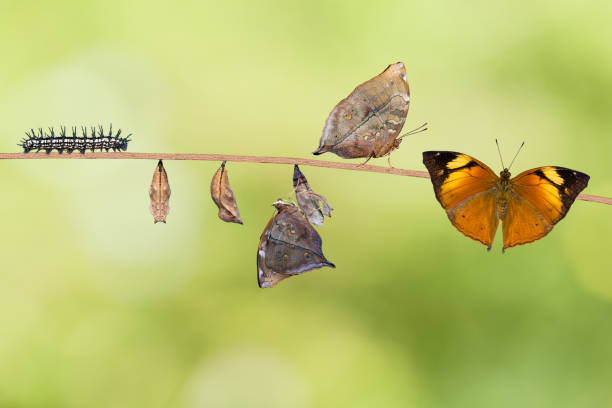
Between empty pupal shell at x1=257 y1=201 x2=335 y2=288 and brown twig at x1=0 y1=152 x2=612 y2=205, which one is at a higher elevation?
brown twig at x1=0 y1=152 x2=612 y2=205

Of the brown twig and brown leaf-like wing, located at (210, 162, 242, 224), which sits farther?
brown leaf-like wing, located at (210, 162, 242, 224)

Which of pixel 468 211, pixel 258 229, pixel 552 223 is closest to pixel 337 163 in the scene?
pixel 468 211

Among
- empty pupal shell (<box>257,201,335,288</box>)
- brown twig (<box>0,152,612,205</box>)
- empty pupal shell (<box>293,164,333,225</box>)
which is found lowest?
empty pupal shell (<box>257,201,335,288</box>)

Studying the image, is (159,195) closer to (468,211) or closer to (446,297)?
(468,211)

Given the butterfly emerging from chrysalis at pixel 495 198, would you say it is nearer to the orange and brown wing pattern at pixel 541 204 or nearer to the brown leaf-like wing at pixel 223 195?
the orange and brown wing pattern at pixel 541 204

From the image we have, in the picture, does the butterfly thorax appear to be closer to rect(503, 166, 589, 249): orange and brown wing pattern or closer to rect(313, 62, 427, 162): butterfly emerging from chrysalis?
rect(503, 166, 589, 249): orange and brown wing pattern

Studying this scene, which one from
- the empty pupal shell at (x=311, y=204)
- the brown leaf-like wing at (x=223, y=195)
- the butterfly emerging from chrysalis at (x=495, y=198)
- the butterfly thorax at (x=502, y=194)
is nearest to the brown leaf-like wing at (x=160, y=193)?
the brown leaf-like wing at (x=223, y=195)

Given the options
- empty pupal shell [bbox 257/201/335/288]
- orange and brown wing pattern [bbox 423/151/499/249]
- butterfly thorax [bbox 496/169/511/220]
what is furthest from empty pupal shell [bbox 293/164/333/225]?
butterfly thorax [bbox 496/169/511/220]

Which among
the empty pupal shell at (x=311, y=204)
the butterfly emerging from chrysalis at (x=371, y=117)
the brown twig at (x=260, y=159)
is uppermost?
the butterfly emerging from chrysalis at (x=371, y=117)
